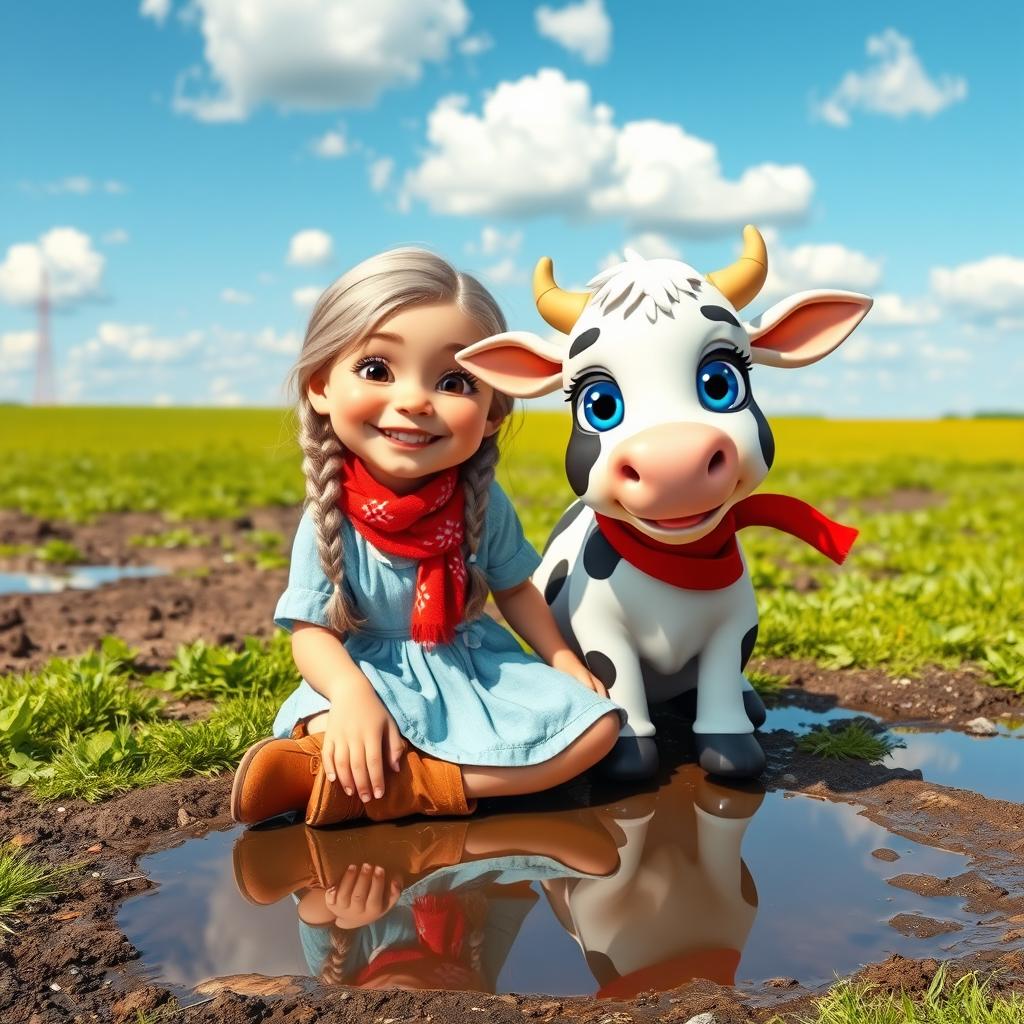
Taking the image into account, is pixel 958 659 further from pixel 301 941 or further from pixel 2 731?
pixel 2 731

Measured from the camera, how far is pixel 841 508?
12492 mm

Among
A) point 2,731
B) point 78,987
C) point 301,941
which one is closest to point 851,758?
point 301,941

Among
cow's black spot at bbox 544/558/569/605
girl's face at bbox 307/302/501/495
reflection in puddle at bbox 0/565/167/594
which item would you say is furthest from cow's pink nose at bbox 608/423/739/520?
reflection in puddle at bbox 0/565/167/594

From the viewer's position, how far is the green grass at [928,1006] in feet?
6.57

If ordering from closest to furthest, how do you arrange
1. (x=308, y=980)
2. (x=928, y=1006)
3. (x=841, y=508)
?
(x=928, y=1006) → (x=308, y=980) → (x=841, y=508)

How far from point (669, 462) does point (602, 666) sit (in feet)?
2.74

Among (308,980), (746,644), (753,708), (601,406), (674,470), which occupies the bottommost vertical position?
(308,980)

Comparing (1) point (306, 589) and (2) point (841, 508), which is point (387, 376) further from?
(2) point (841, 508)

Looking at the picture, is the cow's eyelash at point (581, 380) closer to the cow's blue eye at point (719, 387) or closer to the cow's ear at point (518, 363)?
the cow's ear at point (518, 363)

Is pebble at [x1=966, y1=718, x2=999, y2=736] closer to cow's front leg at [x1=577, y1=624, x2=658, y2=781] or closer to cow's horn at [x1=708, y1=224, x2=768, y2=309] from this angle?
cow's front leg at [x1=577, y1=624, x2=658, y2=781]

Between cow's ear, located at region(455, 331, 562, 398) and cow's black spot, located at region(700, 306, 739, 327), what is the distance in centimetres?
46

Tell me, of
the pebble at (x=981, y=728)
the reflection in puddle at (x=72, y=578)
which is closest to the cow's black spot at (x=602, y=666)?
the pebble at (x=981, y=728)

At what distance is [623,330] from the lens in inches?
123

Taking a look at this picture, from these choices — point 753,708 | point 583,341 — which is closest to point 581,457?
point 583,341
